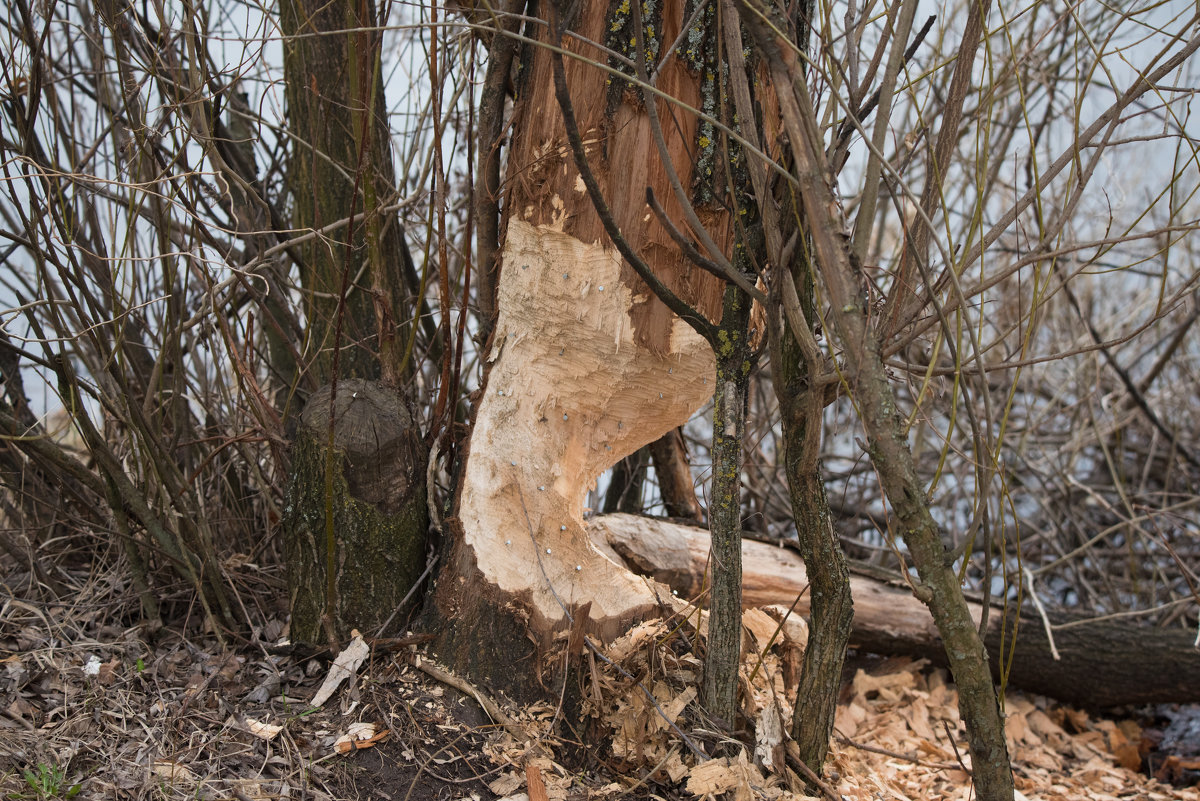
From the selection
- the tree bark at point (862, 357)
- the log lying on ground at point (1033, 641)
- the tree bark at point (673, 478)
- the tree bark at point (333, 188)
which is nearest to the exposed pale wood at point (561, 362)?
the tree bark at point (862, 357)

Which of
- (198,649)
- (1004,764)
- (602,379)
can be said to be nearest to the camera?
(1004,764)

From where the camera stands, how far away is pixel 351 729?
212 centimetres

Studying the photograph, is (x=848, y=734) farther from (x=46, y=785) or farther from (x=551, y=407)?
(x=46, y=785)

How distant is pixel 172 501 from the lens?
2.44 m

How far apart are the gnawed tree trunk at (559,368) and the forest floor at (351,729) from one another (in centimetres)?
14

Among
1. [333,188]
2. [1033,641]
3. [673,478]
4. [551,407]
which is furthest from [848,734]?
[333,188]

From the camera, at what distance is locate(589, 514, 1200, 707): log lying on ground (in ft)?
10.5

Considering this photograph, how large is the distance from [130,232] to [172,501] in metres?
0.82

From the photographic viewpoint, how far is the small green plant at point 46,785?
1.79 m

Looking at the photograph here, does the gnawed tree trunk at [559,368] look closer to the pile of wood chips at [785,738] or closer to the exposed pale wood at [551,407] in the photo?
the exposed pale wood at [551,407]

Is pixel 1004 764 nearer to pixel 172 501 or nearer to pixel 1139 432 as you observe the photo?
pixel 172 501

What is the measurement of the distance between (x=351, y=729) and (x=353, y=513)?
1.82 ft

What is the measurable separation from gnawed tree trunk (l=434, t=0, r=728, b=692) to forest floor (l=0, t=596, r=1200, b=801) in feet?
0.47

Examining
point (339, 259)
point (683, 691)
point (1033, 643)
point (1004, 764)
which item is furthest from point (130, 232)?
point (1033, 643)
